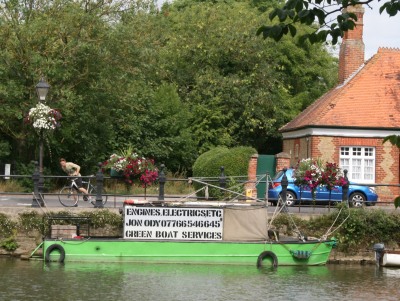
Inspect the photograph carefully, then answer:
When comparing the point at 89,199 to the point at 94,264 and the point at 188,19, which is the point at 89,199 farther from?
the point at 188,19

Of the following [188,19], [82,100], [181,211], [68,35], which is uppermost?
[188,19]

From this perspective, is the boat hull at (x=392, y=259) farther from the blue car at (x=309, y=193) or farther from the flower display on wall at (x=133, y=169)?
the flower display on wall at (x=133, y=169)

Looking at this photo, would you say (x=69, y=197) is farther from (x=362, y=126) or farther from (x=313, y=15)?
(x=313, y=15)

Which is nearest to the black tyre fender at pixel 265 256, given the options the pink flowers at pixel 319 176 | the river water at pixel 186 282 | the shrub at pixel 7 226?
the river water at pixel 186 282

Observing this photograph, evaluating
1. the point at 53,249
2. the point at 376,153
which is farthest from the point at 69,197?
the point at 376,153

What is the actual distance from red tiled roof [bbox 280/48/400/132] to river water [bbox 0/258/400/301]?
14077 millimetres

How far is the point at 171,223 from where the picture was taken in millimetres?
21734

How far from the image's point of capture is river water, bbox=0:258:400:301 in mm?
16766

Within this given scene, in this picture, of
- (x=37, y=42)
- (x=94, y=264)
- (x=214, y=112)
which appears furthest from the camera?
(x=214, y=112)

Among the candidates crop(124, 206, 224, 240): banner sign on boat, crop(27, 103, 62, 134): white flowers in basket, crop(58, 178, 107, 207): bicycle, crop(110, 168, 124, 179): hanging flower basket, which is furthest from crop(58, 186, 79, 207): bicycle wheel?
crop(124, 206, 224, 240): banner sign on boat

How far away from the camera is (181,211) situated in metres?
21.8

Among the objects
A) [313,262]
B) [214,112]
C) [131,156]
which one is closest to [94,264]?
[131,156]

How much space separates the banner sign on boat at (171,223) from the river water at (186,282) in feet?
3.12

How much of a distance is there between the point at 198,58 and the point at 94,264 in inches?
1046
